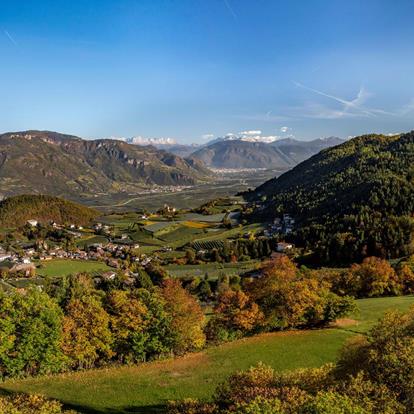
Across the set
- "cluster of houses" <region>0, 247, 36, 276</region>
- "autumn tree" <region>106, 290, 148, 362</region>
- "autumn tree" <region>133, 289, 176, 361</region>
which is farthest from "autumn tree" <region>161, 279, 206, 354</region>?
"cluster of houses" <region>0, 247, 36, 276</region>

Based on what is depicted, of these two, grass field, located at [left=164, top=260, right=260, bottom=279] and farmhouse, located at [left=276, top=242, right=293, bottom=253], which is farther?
farmhouse, located at [left=276, top=242, right=293, bottom=253]

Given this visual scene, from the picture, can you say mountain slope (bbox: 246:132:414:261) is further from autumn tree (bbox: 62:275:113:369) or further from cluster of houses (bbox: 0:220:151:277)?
autumn tree (bbox: 62:275:113:369)

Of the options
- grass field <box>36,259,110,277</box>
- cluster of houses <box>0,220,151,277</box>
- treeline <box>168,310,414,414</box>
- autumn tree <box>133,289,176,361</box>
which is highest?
treeline <box>168,310,414,414</box>

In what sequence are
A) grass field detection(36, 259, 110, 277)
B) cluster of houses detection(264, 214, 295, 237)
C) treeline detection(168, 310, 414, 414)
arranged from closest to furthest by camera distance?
treeline detection(168, 310, 414, 414), grass field detection(36, 259, 110, 277), cluster of houses detection(264, 214, 295, 237)

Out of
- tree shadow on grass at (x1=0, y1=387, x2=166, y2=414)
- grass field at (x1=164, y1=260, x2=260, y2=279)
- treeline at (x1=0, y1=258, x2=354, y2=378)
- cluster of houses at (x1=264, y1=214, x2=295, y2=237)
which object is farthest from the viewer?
cluster of houses at (x1=264, y1=214, x2=295, y2=237)

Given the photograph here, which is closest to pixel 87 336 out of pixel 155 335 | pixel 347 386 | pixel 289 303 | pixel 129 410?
pixel 155 335

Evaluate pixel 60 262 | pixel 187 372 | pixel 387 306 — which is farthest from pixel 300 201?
pixel 187 372

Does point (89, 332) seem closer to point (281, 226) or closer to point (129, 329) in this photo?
point (129, 329)
